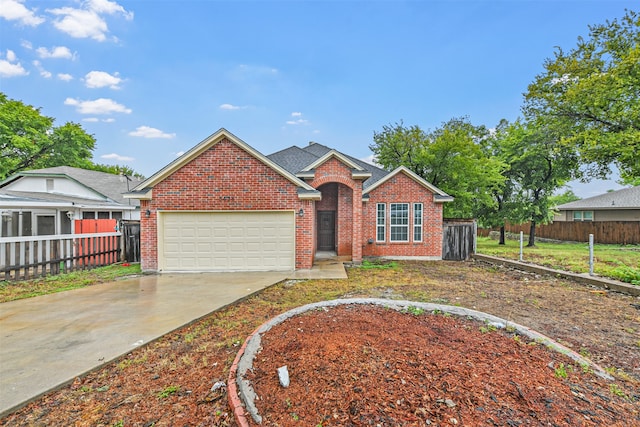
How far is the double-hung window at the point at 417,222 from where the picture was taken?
13.4 metres

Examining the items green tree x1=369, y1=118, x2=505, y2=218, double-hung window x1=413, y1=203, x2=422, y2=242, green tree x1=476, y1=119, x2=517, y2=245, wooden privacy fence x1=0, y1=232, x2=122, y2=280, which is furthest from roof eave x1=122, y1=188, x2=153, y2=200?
green tree x1=476, y1=119, x2=517, y2=245

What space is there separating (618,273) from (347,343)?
949 centimetres

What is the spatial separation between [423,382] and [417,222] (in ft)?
37.7

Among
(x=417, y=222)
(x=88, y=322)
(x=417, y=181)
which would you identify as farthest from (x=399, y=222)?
(x=88, y=322)

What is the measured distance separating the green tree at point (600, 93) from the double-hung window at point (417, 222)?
265 inches

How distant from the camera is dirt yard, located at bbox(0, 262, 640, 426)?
2596mm

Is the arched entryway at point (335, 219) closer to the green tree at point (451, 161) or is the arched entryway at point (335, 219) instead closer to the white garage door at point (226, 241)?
the white garage door at point (226, 241)

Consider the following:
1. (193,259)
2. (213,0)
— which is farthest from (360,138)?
(193,259)

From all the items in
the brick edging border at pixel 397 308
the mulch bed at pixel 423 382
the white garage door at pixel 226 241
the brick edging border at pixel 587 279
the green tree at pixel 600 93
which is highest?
the green tree at pixel 600 93

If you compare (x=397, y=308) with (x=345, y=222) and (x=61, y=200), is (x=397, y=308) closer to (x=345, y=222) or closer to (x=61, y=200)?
(x=345, y=222)

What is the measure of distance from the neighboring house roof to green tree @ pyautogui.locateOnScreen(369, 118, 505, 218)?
Answer: 12.6 metres

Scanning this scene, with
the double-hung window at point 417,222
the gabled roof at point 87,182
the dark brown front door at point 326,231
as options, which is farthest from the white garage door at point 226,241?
the gabled roof at point 87,182

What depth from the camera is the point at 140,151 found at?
74.0 feet

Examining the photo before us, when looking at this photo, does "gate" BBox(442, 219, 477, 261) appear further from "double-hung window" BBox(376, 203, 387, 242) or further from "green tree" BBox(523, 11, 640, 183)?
"green tree" BBox(523, 11, 640, 183)
